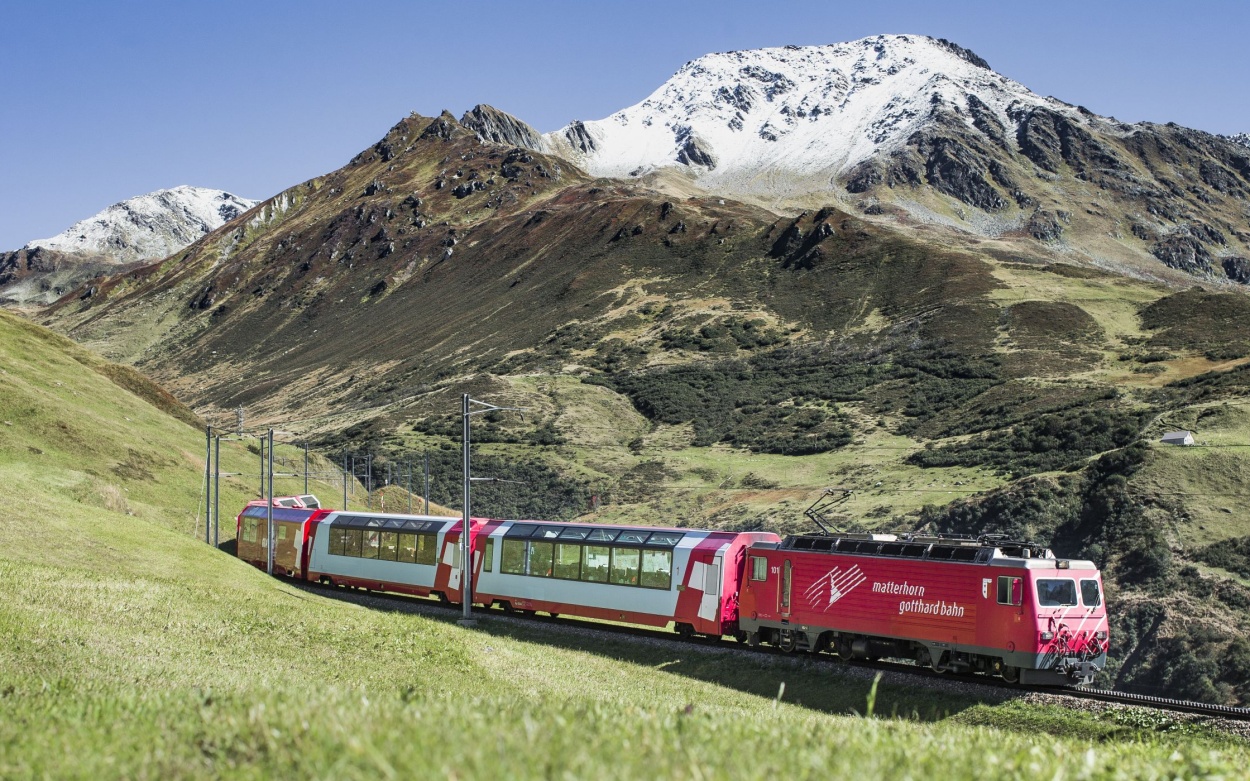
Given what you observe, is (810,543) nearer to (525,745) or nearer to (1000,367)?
(525,745)

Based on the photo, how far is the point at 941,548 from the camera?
1097 inches

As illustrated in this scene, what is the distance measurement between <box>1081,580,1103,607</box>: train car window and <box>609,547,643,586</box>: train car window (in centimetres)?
1411

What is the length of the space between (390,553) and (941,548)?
81.1ft

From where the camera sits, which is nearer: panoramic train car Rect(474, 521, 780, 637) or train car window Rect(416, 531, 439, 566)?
panoramic train car Rect(474, 521, 780, 637)

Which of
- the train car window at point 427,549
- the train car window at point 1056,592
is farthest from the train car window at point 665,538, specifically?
the train car window at point 1056,592

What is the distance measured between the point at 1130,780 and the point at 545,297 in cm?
16285

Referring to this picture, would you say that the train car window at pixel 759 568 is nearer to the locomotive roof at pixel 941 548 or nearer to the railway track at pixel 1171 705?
the locomotive roof at pixel 941 548

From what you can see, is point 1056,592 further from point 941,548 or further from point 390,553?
point 390,553

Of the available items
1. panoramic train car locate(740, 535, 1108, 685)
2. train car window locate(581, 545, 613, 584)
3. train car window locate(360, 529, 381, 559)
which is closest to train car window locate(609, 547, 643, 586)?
→ train car window locate(581, 545, 613, 584)

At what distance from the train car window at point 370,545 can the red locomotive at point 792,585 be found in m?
0.08

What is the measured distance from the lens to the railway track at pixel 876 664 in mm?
23289

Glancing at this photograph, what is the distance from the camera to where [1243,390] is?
67.9 metres

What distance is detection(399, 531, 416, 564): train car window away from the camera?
42.3 meters

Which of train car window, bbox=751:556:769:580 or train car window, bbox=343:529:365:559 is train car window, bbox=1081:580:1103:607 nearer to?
train car window, bbox=751:556:769:580
